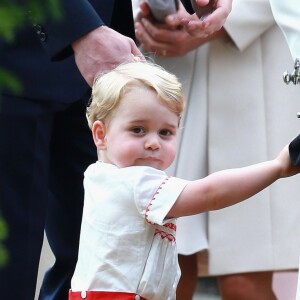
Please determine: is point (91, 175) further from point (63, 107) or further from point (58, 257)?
point (58, 257)

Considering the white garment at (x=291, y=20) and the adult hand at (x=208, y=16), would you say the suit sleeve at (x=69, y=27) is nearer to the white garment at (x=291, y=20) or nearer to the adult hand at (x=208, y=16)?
the white garment at (x=291, y=20)

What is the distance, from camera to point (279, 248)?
12.7 feet

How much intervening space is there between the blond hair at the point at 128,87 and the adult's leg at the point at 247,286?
1.38 meters

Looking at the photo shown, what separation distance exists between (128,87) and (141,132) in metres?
0.12

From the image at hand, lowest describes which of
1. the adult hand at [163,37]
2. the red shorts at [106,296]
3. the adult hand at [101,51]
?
the red shorts at [106,296]

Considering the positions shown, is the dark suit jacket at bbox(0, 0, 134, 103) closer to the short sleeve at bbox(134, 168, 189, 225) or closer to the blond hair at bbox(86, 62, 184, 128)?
the blond hair at bbox(86, 62, 184, 128)

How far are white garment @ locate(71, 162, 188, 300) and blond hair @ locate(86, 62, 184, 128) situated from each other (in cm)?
16

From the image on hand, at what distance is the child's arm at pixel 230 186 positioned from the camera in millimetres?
2234

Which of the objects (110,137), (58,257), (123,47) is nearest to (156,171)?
(110,137)

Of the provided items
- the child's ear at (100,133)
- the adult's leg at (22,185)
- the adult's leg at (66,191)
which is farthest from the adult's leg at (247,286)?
the child's ear at (100,133)

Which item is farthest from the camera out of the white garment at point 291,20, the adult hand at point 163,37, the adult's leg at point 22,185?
the adult hand at point 163,37

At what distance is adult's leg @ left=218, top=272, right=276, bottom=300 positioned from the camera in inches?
149

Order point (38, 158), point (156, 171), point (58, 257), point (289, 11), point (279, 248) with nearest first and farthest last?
point (156, 171), point (289, 11), point (38, 158), point (58, 257), point (279, 248)

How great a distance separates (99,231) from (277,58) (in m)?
1.60
